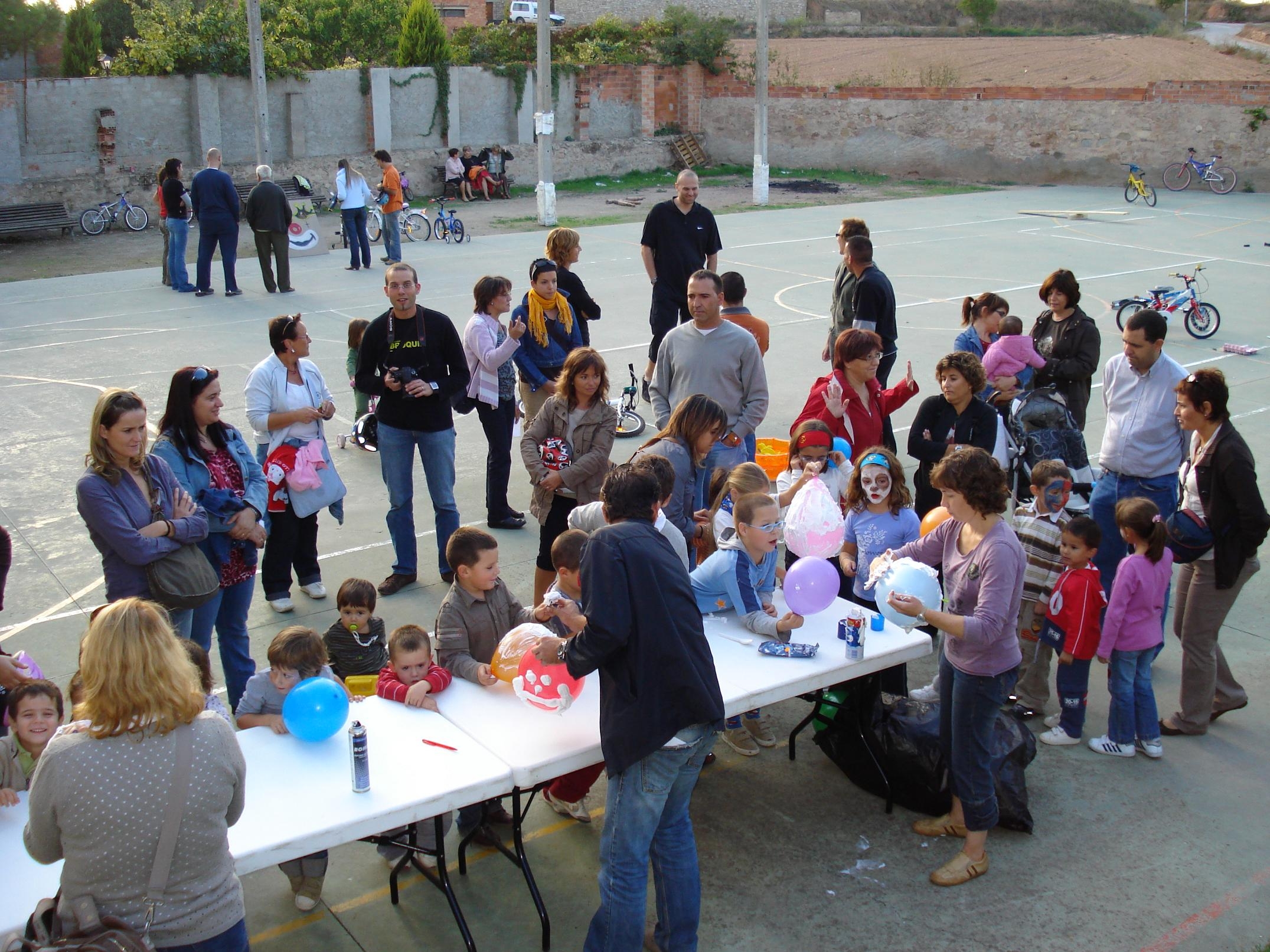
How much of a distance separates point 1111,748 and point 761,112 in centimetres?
2578

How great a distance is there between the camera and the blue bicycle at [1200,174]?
29.7 metres

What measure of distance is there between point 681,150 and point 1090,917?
3422 centimetres

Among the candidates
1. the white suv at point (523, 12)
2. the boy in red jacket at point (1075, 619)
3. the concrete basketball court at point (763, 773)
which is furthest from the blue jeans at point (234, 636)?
the white suv at point (523, 12)

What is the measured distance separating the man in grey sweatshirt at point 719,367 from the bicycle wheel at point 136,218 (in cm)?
2105

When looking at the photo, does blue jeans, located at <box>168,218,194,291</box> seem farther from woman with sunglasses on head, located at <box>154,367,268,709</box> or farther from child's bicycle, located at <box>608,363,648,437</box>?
woman with sunglasses on head, located at <box>154,367,268,709</box>

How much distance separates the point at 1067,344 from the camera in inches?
301

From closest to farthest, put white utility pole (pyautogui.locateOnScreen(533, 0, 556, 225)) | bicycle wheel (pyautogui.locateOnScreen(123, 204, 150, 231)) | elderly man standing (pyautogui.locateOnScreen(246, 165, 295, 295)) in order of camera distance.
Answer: elderly man standing (pyautogui.locateOnScreen(246, 165, 295, 295))
white utility pole (pyautogui.locateOnScreen(533, 0, 556, 225))
bicycle wheel (pyautogui.locateOnScreen(123, 204, 150, 231))

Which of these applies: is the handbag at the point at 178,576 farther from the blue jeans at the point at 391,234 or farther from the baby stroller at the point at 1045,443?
the blue jeans at the point at 391,234

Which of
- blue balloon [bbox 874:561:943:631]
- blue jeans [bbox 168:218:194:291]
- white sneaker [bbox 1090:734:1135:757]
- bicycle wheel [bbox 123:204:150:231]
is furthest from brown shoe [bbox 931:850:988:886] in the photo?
bicycle wheel [bbox 123:204:150:231]

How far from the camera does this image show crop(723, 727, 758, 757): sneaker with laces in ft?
18.0

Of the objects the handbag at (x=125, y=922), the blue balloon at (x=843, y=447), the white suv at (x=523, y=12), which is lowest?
the handbag at (x=125, y=922)

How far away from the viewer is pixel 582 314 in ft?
27.8

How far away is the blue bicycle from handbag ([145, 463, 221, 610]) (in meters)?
31.2

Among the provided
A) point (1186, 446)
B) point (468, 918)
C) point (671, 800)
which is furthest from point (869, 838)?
point (1186, 446)
